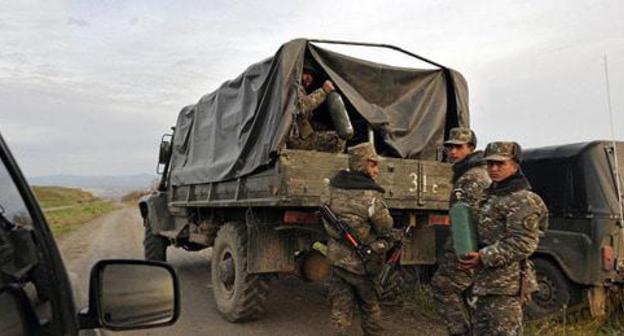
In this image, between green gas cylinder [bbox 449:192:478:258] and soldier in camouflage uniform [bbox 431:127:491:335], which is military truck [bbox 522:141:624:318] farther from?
green gas cylinder [bbox 449:192:478:258]

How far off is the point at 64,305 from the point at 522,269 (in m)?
3.27

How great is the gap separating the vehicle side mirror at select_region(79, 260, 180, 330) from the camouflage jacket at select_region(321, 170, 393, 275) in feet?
9.77

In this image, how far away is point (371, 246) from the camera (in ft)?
14.8

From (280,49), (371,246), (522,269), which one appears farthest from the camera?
(280,49)

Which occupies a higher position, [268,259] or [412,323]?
[268,259]

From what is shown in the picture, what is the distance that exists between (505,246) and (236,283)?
2879mm

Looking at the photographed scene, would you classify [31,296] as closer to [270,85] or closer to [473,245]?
[473,245]

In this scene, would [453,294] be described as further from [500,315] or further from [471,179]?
[471,179]

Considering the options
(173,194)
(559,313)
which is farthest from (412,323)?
(173,194)

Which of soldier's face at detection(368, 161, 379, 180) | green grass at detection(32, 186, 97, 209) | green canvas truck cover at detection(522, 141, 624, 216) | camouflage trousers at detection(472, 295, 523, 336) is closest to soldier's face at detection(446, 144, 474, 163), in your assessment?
soldier's face at detection(368, 161, 379, 180)

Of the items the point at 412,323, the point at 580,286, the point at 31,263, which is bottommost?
the point at 412,323

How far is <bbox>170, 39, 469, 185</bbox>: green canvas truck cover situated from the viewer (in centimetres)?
515

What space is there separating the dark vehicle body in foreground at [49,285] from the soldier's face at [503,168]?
282cm

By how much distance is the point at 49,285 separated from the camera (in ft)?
4.73
